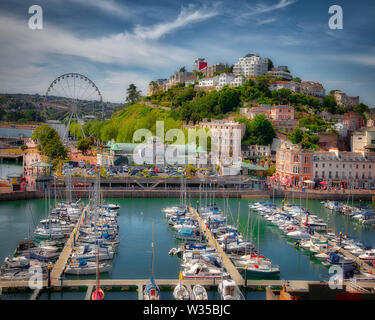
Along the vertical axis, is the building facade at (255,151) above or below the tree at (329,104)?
below

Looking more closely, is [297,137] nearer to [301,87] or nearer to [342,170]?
[342,170]

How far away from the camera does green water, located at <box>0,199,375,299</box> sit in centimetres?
908

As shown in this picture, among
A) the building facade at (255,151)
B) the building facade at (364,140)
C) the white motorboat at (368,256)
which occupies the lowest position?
the white motorboat at (368,256)

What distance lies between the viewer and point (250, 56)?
40.2 metres

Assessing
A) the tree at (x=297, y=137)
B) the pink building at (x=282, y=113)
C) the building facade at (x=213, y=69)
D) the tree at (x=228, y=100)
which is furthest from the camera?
the building facade at (x=213, y=69)

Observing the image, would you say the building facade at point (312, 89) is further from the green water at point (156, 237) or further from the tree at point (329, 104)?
the green water at point (156, 237)

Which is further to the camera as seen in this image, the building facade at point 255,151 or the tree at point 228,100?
the tree at point 228,100

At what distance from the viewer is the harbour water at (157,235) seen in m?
9.21

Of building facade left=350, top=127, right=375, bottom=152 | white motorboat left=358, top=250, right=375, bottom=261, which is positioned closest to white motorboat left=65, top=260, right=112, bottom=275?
white motorboat left=358, top=250, right=375, bottom=261

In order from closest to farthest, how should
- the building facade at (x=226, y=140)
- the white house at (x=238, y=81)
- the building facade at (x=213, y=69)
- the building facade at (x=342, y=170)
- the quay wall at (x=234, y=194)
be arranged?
the quay wall at (x=234, y=194) → the building facade at (x=342, y=170) → the building facade at (x=226, y=140) → the white house at (x=238, y=81) → the building facade at (x=213, y=69)

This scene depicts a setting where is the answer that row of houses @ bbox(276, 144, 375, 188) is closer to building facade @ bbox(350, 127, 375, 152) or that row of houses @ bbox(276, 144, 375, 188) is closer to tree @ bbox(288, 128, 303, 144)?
building facade @ bbox(350, 127, 375, 152)

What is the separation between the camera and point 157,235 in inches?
480

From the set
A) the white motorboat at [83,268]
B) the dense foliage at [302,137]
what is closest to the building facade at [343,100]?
the dense foliage at [302,137]

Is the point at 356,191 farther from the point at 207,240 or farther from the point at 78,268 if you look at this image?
the point at 78,268
